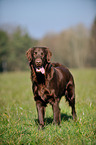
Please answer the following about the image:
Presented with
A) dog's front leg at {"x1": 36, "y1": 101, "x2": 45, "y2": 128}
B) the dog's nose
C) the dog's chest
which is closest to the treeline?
dog's front leg at {"x1": 36, "y1": 101, "x2": 45, "y2": 128}

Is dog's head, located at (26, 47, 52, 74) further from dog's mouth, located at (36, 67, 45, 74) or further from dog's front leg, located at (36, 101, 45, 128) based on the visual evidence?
dog's front leg, located at (36, 101, 45, 128)

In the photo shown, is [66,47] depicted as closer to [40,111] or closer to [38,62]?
[40,111]

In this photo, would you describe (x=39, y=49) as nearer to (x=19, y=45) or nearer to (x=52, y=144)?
(x=52, y=144)

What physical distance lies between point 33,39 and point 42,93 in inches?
1955

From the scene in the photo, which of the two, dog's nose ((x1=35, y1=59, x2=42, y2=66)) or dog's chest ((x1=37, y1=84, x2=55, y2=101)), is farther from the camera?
dog's chest ((x1=37, y1=84, x2=55, y2=101))

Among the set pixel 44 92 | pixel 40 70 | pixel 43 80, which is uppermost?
pixel 40 70

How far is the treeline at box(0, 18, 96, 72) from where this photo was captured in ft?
156

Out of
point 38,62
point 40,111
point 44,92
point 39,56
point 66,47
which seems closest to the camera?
point 38,62

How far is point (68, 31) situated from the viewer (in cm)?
5322

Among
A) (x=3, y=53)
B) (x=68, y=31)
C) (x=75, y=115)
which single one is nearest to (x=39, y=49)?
(x=75, y=115)

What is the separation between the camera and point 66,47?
176 ft

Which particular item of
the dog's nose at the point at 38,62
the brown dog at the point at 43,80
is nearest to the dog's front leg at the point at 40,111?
the brown dog at the point at 43,80

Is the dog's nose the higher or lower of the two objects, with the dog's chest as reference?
higher

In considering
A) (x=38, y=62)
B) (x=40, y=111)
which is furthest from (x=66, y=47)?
(x=38, y=62)
